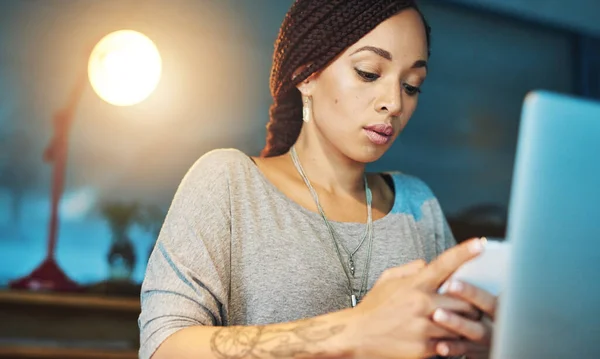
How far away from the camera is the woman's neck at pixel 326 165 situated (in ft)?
3.76

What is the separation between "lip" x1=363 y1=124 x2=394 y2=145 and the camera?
1048mm

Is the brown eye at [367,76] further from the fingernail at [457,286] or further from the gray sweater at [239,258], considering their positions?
the fingernail at [457,286]

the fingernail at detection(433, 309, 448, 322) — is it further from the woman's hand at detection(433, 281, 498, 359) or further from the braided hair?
the braided hair

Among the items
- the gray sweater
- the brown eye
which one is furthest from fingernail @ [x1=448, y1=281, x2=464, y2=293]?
the brown eye

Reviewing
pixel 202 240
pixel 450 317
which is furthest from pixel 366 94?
pixel 450 317

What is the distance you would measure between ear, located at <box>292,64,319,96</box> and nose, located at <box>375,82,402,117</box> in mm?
144

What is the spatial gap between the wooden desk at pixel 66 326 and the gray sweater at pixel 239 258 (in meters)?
1.19

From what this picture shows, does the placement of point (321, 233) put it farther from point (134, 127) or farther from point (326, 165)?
point (134, 127)

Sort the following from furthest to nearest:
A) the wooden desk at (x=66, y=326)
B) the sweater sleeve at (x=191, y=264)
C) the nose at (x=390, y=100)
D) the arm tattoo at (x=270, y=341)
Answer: the wooden desk at (x=66, y=326) → the nose at (x=390, y=100) → the sweater sleeve at (x=191, y=264) → the arm tattoo at (x=270, y=341)

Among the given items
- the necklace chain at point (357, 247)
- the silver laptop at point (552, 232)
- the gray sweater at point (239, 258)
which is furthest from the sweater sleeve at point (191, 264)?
the silver laptop at point (552, 232)

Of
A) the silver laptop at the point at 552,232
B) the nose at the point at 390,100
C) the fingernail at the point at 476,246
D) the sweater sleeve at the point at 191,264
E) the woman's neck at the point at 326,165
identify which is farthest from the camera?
the woman's neck at the point at 326,165

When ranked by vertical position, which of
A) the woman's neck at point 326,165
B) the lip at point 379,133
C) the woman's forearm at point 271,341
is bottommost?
the woman's forearm at point 271,341

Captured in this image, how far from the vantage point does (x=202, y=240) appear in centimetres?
91

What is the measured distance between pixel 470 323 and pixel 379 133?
0.45 meters
